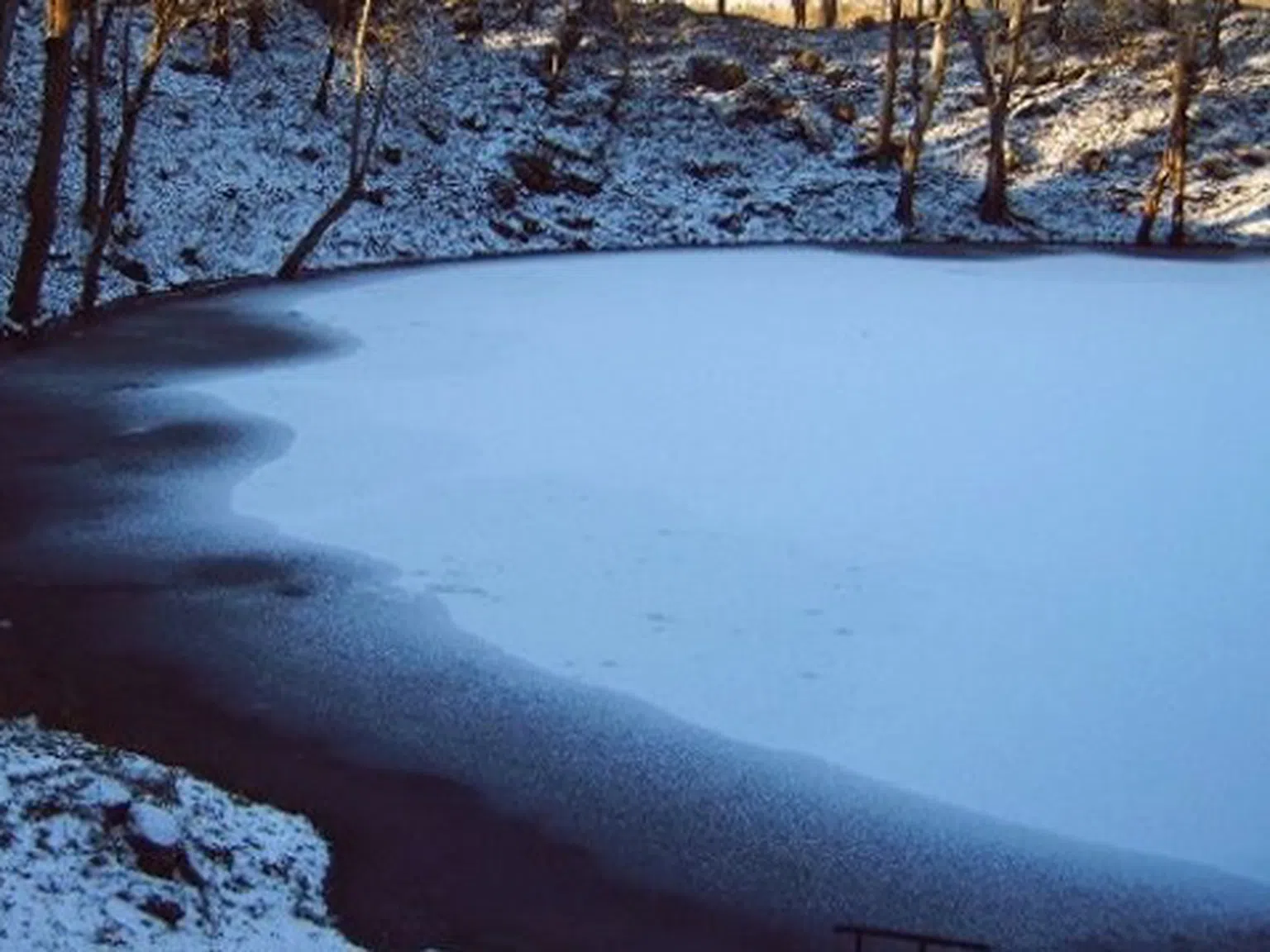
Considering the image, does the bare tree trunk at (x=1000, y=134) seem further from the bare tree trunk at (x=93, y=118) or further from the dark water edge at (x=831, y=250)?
the bare tree trunk at (x=93, y=118)

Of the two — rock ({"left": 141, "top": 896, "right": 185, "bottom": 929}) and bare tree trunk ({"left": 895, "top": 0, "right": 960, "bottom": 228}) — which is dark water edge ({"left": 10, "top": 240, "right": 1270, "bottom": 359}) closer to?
bare tree trunk ({"left": 895, "top": 0, "right": 960, "bottom": 228})

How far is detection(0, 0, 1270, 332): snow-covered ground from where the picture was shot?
28.4 m

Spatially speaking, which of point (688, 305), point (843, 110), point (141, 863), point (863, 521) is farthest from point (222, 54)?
point (141, 863)

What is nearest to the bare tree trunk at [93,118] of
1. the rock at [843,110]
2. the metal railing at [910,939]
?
the metal railing at [910,939]

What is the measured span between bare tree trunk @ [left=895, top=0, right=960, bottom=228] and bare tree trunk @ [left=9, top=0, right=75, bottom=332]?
22176 millimetres

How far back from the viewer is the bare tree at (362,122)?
27422mm

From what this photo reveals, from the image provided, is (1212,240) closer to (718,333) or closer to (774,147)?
(774,147)

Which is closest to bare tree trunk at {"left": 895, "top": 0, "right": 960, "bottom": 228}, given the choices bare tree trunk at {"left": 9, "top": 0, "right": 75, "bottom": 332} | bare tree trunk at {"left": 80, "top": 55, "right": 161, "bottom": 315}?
bare tree trunk at {"left": 80, "top": 55, "right": 161, "bottom": 315}

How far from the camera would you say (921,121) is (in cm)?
3544

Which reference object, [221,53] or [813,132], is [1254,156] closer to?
[813,132]

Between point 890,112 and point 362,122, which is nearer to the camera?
point 362,122

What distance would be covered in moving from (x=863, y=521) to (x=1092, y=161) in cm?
3161

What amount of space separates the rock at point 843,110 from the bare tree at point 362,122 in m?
13.3

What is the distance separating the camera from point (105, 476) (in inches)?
527
